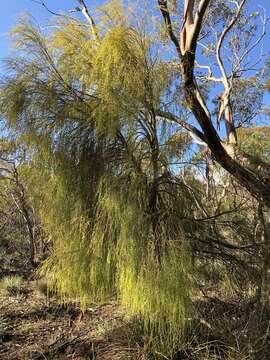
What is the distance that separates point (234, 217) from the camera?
17.1ft

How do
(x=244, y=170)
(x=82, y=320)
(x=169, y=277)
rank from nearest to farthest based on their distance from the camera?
1. (x=169, y=277)
2. (x=244, y=170)
3. (x=82, y=320)

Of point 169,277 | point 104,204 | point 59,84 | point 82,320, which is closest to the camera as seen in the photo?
point 169,277

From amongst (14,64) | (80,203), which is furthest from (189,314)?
(14,64)

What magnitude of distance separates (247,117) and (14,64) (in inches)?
372

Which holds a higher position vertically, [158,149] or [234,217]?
[158,149]

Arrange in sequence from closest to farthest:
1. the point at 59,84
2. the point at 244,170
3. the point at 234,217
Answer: the point at 59,84, the point at 234,217, the point at 244,170

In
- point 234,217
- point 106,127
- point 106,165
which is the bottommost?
point 234,217

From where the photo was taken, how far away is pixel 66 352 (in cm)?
547

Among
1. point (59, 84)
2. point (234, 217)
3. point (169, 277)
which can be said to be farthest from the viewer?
point (234, 217)

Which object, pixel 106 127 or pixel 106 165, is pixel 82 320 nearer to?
pixel 106 165

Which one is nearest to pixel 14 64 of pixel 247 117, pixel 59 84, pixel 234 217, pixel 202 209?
pixel 59 84

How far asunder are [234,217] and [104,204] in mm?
1694

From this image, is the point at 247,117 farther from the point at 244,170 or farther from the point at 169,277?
the point at 169,277

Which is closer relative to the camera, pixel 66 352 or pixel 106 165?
pixel 106 165
